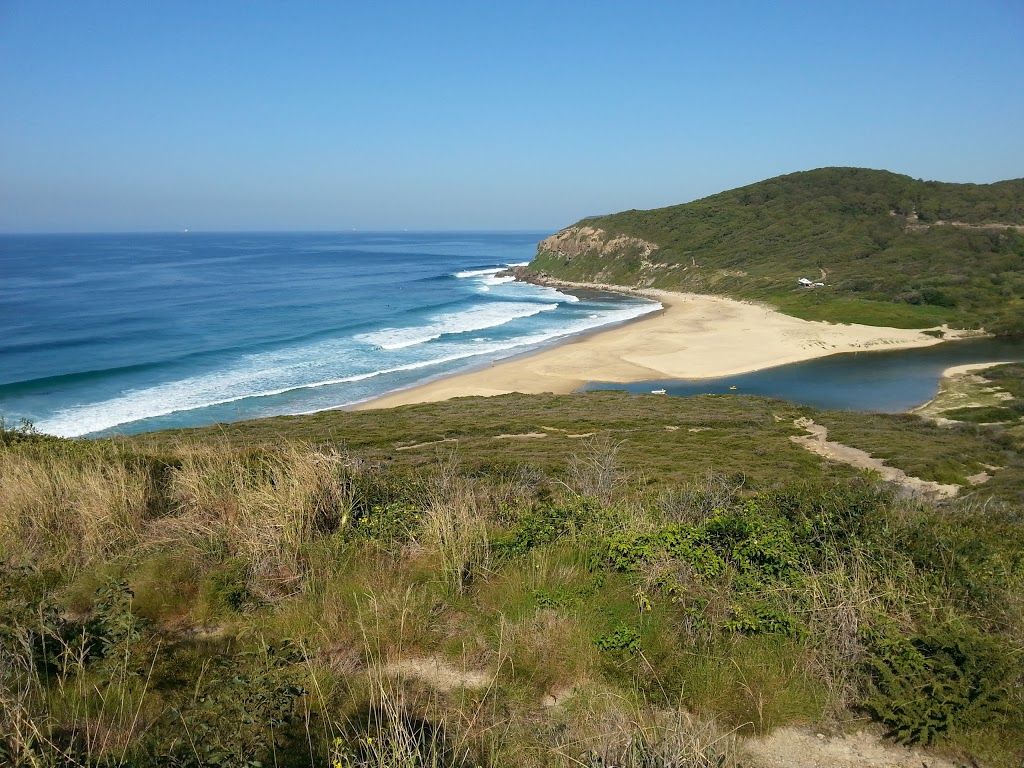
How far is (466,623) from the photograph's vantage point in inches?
181

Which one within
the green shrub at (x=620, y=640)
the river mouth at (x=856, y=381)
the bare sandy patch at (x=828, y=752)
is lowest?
the river mouth at (x=856, y=381)

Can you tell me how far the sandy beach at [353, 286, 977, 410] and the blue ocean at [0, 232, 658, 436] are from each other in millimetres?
3148

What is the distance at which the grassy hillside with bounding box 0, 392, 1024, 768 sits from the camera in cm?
336

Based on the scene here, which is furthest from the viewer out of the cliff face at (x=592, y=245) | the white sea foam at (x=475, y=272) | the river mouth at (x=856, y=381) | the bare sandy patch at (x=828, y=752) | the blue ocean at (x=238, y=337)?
the white sea foam at (x=475, y=272)

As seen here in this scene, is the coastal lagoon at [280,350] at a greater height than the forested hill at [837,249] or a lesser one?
lesser

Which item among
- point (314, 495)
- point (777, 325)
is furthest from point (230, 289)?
point (314, 495)

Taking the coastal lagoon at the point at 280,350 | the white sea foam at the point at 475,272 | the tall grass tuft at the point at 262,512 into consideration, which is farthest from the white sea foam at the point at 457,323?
the tall grass tuft at the point at 262,512

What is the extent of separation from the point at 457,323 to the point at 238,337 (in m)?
20.5

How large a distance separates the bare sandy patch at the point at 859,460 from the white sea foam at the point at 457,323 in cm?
3212

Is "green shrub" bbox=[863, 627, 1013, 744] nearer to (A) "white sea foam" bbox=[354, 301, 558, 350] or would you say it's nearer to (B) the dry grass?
(B) the dry grass

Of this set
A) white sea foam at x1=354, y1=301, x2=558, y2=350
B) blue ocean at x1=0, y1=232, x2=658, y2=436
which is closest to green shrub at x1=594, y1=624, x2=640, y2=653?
blue ocean at x1=0, y1=232, x2=658, y2=436

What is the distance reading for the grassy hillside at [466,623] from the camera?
3357 millimetres

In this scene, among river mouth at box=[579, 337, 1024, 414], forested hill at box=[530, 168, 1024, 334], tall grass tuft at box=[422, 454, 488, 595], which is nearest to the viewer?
tall grass tuft at box=[422, 454, 488, 595]

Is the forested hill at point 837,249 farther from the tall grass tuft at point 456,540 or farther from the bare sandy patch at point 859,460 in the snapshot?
the tall grass tuft at point 456,540
